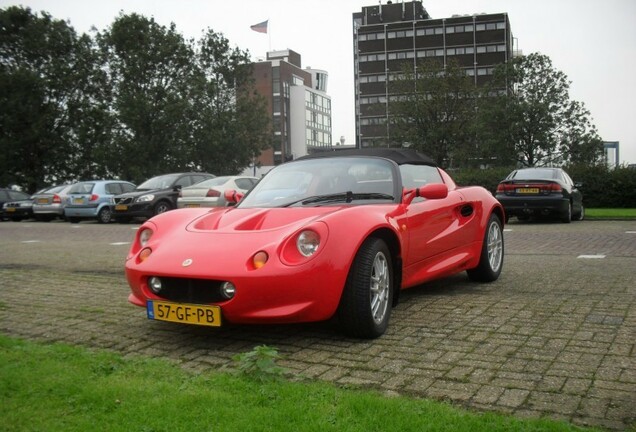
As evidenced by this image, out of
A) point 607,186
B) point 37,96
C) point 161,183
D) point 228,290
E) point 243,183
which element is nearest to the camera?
point 228,290

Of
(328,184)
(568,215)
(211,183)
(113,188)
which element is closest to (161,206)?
(211,183)

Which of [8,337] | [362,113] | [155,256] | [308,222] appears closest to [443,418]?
[308,222]

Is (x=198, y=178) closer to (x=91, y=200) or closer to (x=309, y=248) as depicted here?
(x=91, y=200)

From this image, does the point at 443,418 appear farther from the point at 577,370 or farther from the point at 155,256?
the point at 155,256

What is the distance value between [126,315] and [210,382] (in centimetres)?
227

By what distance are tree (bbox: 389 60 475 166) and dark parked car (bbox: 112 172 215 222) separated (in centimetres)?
2518

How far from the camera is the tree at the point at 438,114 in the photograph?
43.8 metres

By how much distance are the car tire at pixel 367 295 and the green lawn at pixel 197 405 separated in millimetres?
954

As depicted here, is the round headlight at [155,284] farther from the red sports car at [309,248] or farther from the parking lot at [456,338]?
the parking lot at [456,338]

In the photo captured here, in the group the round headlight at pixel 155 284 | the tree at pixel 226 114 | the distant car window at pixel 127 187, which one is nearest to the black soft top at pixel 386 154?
the round headlight at pixel 155 284

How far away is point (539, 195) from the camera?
16.8 meters

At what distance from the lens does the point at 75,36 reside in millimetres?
38469

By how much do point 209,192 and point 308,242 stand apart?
15.1 metres

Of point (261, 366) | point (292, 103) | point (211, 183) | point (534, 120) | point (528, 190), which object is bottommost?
point (261, 366)
